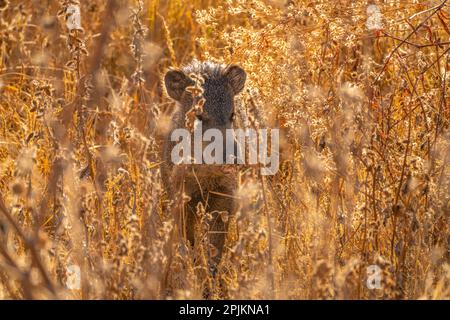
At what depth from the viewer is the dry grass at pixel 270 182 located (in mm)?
3465

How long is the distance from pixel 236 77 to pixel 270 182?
945 millimetres

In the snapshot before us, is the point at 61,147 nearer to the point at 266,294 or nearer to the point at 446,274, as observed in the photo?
the point at 266,294

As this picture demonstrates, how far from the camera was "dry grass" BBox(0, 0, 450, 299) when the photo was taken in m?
3.46

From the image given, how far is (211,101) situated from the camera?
568 cm

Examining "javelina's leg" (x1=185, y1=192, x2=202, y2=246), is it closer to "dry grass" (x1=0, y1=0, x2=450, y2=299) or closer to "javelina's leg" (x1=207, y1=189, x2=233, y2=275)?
"javelina's leg" (x1=207, y1=189, x2=233, y2=275)

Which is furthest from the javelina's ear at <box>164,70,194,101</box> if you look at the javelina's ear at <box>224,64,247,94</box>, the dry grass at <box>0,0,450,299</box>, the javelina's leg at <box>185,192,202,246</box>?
the javelina's leg at <box>185,192,202,246</box>

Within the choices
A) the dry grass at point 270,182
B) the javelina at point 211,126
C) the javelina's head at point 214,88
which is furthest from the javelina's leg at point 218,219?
the javelina's head at point 214,88

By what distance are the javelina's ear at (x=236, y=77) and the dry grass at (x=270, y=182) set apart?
0.36 feet

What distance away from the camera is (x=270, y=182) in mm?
5215

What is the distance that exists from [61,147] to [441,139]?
8.06 ft

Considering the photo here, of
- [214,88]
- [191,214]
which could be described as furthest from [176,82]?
[191,214]

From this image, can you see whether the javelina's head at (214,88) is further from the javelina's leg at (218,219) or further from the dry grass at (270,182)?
the javelina's leg at (218,219)

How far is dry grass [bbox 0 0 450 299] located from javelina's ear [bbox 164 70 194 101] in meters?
0.44
